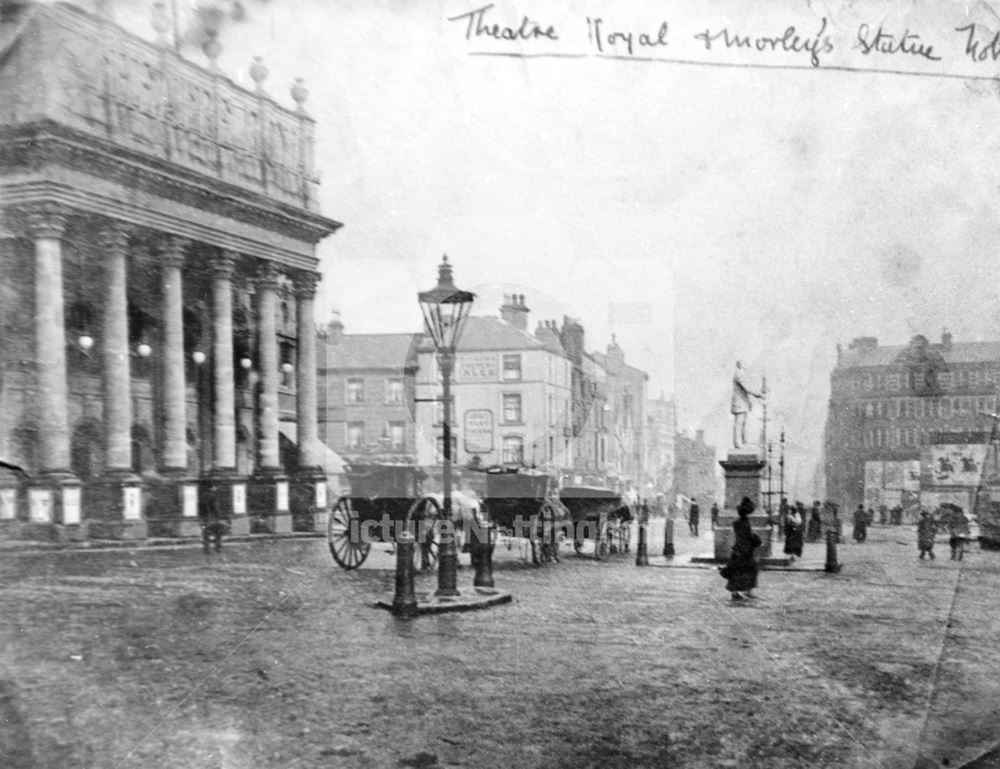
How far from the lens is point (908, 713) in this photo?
3562 mm

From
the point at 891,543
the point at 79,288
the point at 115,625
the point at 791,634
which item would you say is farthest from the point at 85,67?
the point at 891,543

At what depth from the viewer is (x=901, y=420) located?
13.5ft

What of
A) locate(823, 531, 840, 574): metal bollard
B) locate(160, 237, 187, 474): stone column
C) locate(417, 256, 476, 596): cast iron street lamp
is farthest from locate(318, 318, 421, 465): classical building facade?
locate(823, 531, 840, 574): metal bollard

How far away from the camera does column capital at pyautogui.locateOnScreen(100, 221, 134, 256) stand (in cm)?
314

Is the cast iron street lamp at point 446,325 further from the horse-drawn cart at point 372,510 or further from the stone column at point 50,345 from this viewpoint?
the stone column at point 50,345

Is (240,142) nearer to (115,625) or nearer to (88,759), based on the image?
(115,625)

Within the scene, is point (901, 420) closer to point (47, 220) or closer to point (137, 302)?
point (137, 302)

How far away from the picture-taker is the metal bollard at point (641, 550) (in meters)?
3.90

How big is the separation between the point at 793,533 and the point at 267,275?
2631mm

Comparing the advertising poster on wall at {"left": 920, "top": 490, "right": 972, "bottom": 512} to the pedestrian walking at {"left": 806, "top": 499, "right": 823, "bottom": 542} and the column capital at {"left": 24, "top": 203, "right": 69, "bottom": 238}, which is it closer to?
the pedestrian walking at {"left": 806, "top": 499, "right": 823, "bottom": 542}

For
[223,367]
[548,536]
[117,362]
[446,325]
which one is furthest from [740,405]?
[117,362]

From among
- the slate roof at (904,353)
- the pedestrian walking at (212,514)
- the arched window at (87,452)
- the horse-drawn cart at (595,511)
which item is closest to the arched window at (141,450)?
the arched window at (87,452)

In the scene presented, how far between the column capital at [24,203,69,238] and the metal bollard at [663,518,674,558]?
2.66 m

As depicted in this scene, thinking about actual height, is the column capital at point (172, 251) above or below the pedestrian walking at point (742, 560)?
above
